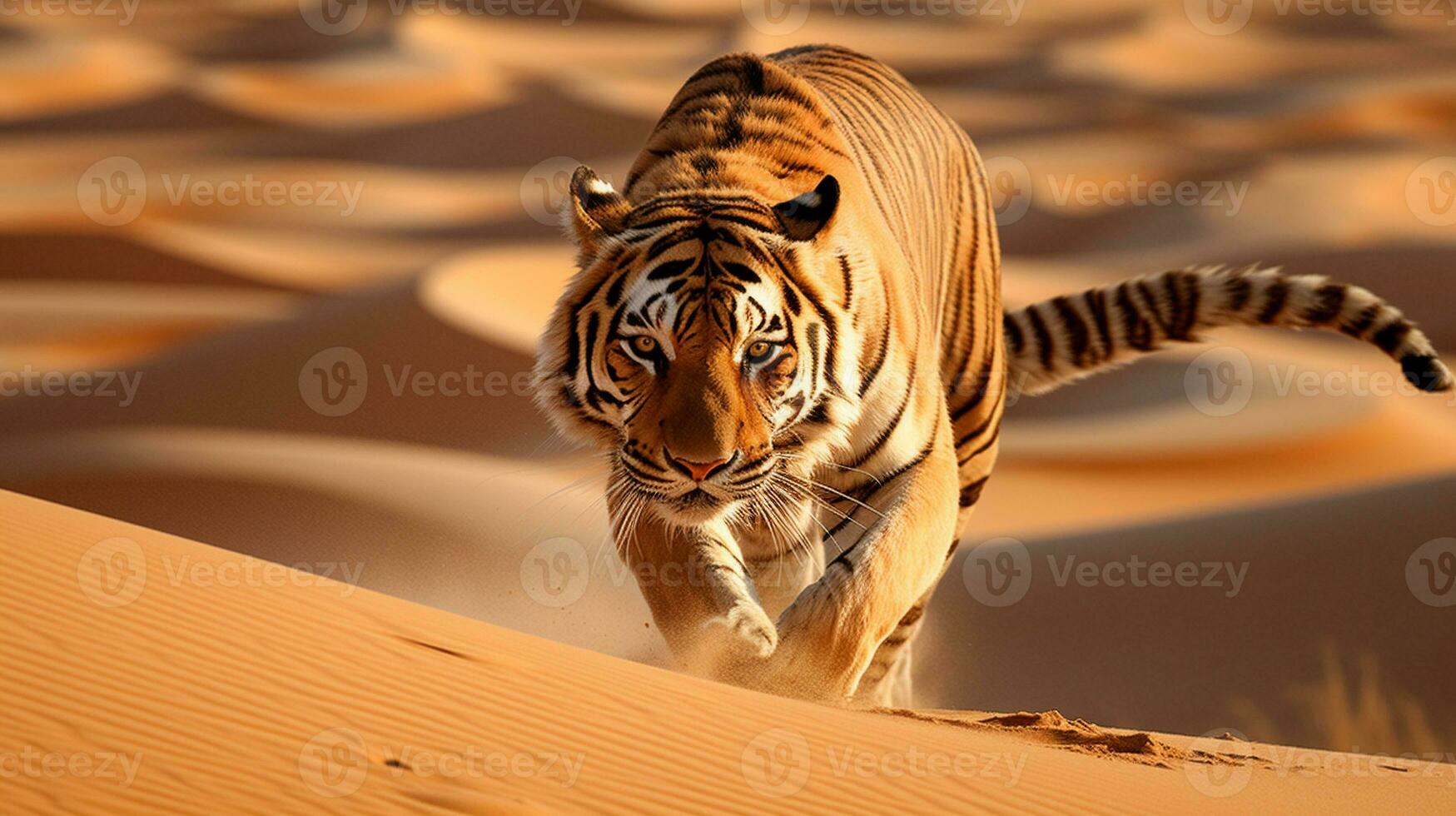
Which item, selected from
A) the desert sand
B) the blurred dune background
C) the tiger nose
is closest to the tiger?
the tiger nose

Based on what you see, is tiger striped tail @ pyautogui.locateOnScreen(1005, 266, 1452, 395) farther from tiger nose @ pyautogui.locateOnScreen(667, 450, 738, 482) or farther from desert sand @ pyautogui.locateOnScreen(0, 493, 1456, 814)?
tiger nose @ pyautogui.locateOnScreen(667, 450, 738, 482)

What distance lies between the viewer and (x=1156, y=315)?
23.9 feet

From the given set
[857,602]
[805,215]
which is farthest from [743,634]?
[805,215]

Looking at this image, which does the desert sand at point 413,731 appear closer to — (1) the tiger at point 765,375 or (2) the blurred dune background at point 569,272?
(1) the tiger at point 765,375

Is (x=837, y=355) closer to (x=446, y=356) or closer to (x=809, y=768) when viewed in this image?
(x=809, y=768)

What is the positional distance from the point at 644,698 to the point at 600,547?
22.1ft

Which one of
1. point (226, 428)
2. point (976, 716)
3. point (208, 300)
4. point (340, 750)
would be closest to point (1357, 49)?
point (208, 300)

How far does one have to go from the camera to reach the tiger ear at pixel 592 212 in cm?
536

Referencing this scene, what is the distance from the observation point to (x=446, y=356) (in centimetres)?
1584

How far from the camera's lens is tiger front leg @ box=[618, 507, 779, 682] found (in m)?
5.08

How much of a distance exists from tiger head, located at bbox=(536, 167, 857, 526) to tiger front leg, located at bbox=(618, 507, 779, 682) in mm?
156

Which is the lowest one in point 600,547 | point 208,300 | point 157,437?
point 600,547

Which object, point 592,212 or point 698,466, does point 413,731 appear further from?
point 592,212

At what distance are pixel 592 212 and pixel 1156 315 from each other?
299 centimetres
